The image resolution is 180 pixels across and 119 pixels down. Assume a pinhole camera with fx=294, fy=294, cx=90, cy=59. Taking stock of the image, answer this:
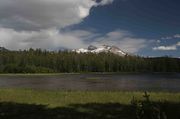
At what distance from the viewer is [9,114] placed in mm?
20016

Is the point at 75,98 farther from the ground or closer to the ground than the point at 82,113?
farther from the ground

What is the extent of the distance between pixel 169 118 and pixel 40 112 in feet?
29.5

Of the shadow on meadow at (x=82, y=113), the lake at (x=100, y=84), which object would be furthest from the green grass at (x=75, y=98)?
the lake at (x=100, y=84)

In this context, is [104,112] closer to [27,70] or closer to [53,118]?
[53,118]

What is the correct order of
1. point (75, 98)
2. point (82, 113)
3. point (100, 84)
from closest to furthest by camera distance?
point (82, 113), point (75, 98), point (100, 84)

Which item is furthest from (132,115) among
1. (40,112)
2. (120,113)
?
(40,112)

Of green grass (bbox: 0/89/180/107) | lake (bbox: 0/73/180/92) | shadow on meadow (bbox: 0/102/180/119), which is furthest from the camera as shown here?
lake (bbox: 0/73/180/92)

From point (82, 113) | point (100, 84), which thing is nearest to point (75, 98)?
point (82, 113)

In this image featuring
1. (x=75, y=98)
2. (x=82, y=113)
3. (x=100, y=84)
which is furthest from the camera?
(x=100, y=84)

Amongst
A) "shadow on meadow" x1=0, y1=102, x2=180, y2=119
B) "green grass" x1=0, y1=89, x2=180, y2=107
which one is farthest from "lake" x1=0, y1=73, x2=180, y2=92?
"shadow on meadow" x1=0, y1=102, x2=180, y2=119

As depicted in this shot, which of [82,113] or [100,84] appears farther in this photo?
[100,84]

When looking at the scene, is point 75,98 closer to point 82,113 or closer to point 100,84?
point 82,113

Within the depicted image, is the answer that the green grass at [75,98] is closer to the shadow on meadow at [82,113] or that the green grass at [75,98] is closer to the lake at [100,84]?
the shadow on meadow at [82,113]

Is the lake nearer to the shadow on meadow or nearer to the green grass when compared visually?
the green grass
